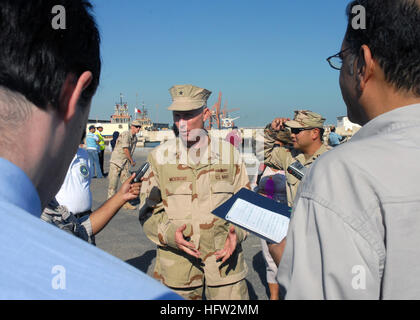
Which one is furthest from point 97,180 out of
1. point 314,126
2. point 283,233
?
point 283,233

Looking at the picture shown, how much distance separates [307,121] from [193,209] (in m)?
2.32

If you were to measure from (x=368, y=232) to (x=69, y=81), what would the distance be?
0.86 meters

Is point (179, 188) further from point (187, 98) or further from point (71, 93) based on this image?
point (71, 93)

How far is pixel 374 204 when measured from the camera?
0.89m

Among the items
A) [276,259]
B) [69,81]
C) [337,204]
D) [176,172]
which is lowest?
[176,172]

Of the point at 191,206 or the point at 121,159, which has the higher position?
the point at 191,206

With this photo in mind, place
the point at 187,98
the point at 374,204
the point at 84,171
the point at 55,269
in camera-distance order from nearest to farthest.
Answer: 1. the point at 55,269
2. the point at 374,204
3. the point at 187,98
4. the point at 84,171

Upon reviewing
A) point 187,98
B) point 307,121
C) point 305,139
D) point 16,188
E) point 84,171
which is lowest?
point 84,171

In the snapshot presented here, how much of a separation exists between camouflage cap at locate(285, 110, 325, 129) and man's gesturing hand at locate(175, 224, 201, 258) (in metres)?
2.37

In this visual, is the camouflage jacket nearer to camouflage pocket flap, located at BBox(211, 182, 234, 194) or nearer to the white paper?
camouflage pocket flap, located at BBox(211, 182, 234, 194)

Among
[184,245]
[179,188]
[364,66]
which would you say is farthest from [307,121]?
[364,66]

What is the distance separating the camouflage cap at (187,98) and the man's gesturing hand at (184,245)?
1.11 m

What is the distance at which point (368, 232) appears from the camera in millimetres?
886

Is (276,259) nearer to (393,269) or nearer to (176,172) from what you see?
(393,269)
